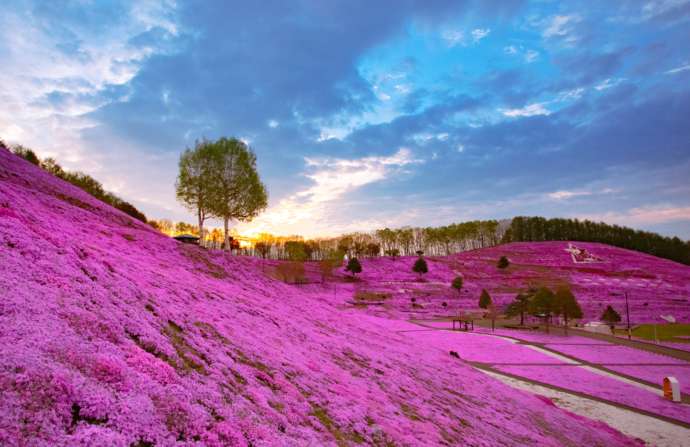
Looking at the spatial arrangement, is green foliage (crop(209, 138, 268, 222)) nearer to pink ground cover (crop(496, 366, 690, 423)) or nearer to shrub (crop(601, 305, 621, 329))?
pink ground cover (crop(496, 366, 690, 423))

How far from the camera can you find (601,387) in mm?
28016

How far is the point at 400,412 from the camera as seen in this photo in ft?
38.3

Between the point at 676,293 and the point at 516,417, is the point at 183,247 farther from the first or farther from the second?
the point at 676,293

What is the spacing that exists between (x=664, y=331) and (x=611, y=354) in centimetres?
2567

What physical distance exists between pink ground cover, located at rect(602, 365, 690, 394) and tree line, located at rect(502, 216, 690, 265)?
142m

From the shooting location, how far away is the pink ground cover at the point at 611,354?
37.9 metres

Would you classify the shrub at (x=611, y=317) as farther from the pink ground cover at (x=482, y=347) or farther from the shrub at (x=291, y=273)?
the shrub at (x=291, y=273)

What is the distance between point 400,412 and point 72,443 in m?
9.96

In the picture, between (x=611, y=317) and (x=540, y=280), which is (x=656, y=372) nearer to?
(x=611, y=317)

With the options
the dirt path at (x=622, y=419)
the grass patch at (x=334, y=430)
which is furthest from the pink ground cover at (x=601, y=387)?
the grass patch at (x=334, y=430)

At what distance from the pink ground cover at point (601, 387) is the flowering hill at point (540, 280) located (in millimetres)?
30939

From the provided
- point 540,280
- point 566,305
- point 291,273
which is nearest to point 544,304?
point 566,305

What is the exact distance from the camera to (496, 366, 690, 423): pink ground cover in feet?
79.1

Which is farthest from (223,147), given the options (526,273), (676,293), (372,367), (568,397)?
(676,293)
